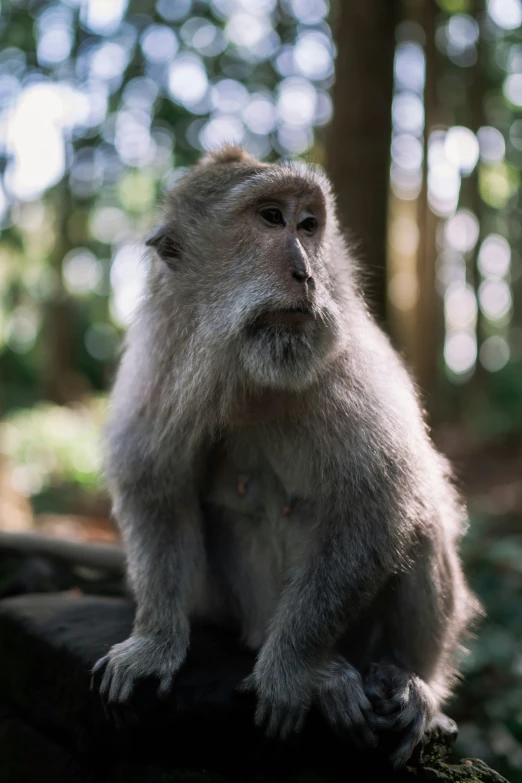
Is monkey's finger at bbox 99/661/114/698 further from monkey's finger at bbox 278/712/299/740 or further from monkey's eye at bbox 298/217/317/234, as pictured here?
monkey's eye at bbox 298/217/317/234

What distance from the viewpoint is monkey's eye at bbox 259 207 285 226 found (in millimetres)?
3045

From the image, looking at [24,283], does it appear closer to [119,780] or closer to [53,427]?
[53,427]

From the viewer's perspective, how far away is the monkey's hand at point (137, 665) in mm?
2852

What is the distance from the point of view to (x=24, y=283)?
93.5ft

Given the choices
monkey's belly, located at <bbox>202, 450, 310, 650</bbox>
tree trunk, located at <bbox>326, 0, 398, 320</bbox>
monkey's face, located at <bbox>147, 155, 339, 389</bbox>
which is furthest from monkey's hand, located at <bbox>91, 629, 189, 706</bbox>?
tree trunk, located at <bbox>326, 0, 398, 320</bbox>

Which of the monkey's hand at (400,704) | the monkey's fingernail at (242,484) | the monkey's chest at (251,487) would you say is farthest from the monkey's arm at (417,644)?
the monkey's fingernail at (242,484)

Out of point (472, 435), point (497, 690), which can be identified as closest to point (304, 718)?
point (497, 690)

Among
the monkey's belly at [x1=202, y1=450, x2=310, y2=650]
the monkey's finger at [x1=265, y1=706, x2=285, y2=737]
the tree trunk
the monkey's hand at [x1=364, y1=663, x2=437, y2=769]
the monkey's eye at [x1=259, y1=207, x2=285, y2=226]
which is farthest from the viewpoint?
the tree trunk

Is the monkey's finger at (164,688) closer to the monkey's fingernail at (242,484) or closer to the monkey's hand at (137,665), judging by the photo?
the monkey's hand at (137,665)

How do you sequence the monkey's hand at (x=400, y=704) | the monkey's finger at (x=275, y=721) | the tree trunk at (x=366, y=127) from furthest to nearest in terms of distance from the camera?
the tree trunk at (x=366, y=127) < the monkey's hand at (x=400, y=704) < the monkey's finger at (x=275, y=721)

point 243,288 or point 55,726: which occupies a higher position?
point 243,288

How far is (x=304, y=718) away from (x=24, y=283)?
90.5 ft

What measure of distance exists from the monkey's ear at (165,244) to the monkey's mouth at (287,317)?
535 millimetres

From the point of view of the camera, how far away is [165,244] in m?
3.20
